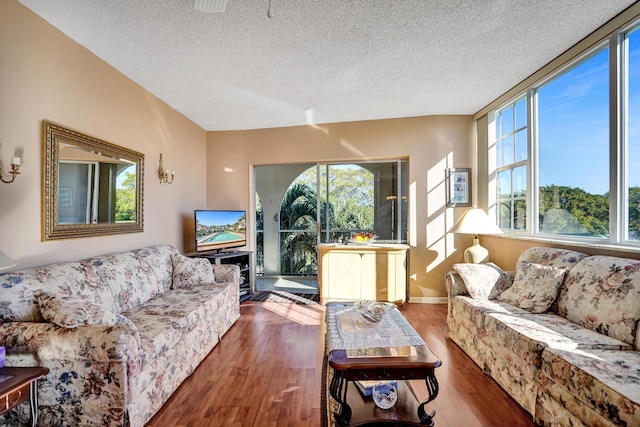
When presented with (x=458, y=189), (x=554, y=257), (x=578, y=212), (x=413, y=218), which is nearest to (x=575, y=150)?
(x=578, y=212)

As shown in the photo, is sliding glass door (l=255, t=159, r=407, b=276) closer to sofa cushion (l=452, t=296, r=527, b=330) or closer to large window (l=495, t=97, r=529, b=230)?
large window (l=495, t=97, r=529, b=230)

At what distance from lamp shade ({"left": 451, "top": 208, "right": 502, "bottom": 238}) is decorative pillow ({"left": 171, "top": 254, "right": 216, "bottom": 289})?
301 cm

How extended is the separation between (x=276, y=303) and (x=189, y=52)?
3.20m

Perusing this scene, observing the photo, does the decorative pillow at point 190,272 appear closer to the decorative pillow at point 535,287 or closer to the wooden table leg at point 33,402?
the wooden table leg at point 33,402

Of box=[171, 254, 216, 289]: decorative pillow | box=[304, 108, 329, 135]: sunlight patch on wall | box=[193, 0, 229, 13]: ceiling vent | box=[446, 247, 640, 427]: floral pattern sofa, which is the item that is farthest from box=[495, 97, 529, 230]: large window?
box=[171, 254, 216, 289]: decorative pillow

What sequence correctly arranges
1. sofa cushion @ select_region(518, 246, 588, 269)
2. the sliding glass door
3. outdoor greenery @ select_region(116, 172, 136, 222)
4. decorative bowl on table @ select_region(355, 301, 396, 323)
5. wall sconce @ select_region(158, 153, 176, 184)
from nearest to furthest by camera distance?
decorative bowl on table @ select_region(355, 301, 396, 323) < sofa cushion @ select_region(518, 246, 588, 269) < outdoor greenery @ select_region(116, 172, 136, 222) < wall sconce @ select_region(158, 153, 176, 184) < the sliding glass door

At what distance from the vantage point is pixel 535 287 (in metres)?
2.31

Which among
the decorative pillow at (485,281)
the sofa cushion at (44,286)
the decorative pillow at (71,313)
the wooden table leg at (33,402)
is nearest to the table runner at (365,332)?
the decorative pillow at (485,281)

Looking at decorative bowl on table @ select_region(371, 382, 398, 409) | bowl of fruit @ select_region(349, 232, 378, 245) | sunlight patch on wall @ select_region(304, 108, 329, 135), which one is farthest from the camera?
bowl of fruit @ select_region(349, 232, 378, 245)

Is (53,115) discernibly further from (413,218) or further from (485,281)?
(413,218)

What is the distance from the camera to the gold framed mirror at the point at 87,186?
2246 mm

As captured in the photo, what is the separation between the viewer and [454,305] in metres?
2.76

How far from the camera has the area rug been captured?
4207 mm

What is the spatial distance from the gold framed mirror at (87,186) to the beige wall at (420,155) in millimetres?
2194
